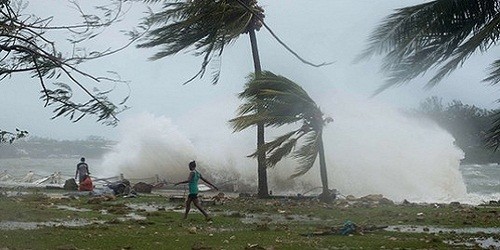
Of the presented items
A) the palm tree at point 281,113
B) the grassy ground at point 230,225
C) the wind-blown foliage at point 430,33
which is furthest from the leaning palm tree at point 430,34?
the palm tree at point 281,113

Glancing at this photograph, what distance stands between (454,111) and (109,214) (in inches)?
1803

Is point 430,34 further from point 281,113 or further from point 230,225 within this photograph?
point 281,113

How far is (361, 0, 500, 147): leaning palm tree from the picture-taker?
9.59m

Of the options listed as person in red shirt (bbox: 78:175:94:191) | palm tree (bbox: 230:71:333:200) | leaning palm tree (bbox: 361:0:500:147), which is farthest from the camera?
person in red shirt (bbox: 78:175:94:191)

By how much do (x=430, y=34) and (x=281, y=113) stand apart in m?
10.1

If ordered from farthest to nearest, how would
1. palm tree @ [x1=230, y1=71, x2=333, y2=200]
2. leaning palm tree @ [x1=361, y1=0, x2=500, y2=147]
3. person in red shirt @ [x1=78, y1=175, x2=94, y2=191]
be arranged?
1. person in red shirt @ [x1=78, y1=175, x2=94, y2=191]
2. palm tree @ [x1=230, y1=71, x2=333, y2=200]
3. leaning palm tree @ [x1=361, y1=0, x2=500, y2=147]

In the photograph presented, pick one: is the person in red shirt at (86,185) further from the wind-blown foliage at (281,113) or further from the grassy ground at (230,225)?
the wind-blown foliage at (281,113)

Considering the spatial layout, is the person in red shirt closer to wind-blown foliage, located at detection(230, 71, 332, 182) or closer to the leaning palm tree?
wind-blown foliage, located at detection(230, 71, 332, 182)

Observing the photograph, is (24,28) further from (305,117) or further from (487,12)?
(305,117)

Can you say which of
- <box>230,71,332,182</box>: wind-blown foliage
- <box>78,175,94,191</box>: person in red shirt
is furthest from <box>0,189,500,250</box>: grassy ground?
<box>78,175,94,191</box>: person in red shirt

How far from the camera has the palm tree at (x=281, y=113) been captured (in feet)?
63.9

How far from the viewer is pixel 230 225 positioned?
45.2 feet

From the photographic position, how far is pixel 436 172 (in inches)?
1405

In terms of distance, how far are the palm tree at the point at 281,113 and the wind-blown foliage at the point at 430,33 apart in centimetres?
949
